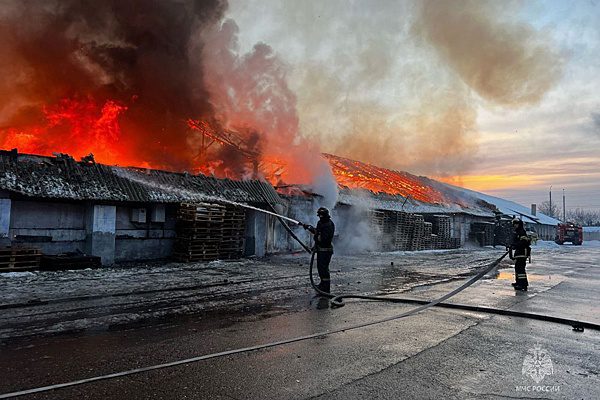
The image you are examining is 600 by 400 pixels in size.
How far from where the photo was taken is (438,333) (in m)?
5.82

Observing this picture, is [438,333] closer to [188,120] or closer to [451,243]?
[188,120]

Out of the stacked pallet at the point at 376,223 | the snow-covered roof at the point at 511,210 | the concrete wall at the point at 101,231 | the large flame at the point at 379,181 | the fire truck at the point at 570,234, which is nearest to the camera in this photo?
the concrete wall at the point at 101,231

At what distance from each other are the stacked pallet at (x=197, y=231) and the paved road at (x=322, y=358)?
8.78 m

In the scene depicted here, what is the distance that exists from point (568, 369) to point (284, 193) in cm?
1712

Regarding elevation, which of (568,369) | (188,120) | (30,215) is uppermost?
(188,120)

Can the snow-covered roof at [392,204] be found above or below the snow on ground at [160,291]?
above

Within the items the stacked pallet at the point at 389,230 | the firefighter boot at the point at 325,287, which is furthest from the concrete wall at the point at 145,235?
the stacked pallet at the point at 389,230

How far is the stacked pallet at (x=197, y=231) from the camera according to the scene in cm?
1534

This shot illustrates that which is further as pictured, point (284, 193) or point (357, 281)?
point (284, 193)

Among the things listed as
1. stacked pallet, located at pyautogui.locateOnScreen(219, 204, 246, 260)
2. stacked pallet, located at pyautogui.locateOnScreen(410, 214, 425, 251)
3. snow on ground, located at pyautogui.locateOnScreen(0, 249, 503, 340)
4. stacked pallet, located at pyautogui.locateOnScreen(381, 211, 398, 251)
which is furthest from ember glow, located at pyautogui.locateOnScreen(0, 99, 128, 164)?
stacked pallet, located at pyautogui.locateOnScreen(410, 214, 425, 251)

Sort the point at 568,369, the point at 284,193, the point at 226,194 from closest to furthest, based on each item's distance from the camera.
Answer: the point at 568,369 < the point at 226,194 < the point at 284,193

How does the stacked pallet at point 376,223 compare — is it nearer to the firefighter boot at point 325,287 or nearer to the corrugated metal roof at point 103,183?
the corrugated metal roof at point 103,183

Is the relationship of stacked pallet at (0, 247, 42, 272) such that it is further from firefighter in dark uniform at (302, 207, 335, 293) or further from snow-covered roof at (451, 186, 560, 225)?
snow-covered roof at (451, 186, 560, 225)

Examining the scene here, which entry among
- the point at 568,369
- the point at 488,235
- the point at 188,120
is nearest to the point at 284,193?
the point at 188,120
